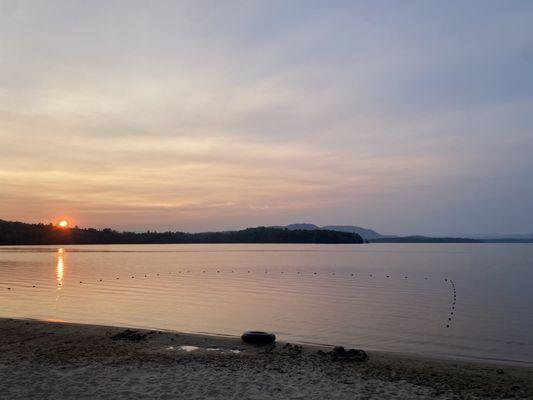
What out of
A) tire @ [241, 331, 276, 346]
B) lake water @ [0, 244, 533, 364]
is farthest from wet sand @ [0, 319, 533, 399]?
lake water @ [0, 244, 533, 364]

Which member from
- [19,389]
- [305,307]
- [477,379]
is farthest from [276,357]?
[305,307]

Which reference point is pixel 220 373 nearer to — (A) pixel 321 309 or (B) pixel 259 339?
(B) pixel 259 339

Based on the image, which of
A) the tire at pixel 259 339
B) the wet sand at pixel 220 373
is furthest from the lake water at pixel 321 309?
the wet sand at pixel 220 373

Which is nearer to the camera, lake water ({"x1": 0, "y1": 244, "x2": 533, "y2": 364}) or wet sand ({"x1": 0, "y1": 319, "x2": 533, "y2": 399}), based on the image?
wet sand ({"x1": 0, "y1": 319, "x2": 533, "y2": 399})

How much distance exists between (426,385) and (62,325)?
55.1 feet

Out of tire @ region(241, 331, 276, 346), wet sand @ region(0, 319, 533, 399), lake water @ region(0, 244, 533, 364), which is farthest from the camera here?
lake water @ region(0, 244, 533, 364)

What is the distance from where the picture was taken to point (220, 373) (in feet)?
46.8

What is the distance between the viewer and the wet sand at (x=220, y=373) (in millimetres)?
12352

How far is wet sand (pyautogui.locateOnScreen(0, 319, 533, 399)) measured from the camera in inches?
486

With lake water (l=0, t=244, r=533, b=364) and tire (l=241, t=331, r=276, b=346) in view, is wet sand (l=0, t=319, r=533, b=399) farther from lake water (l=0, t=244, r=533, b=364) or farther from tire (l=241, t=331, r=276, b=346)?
lake water (l=0, t=244, r=533, b=364)

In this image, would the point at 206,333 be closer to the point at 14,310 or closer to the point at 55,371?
the point at 55,371

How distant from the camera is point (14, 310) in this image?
2995cm

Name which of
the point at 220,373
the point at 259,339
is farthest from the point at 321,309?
the point at 220,373

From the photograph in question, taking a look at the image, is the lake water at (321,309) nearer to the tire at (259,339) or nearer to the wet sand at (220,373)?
the tire at (259,339)
